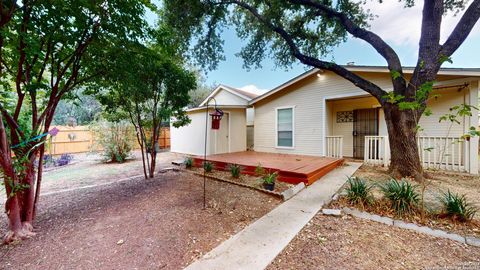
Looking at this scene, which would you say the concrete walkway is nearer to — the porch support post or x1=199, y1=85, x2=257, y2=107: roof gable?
the porch support post

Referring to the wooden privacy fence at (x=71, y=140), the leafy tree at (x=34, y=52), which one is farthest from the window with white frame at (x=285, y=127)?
the wooden privacy fence at (x=71, y=140)

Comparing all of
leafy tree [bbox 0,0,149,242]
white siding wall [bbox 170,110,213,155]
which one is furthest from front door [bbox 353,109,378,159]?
leafy tree [bbox 0,0,149,242]

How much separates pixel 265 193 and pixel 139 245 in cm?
261

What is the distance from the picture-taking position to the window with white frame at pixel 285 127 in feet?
28.5

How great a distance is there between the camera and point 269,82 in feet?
65.8

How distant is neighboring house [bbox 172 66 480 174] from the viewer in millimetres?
5629

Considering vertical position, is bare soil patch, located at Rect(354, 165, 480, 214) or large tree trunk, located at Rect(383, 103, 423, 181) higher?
large tree trunk, located at Rect(383, 103, 423, 181)

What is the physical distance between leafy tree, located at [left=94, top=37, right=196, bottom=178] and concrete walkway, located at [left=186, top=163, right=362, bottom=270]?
3.59 meters

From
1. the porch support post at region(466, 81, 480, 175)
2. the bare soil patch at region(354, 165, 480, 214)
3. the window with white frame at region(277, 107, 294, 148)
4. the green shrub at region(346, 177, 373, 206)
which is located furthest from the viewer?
the window with white frame at region(277, 107, 294, 148)

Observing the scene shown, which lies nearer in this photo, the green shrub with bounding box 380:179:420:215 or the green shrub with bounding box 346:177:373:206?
the green shrub with bounding box 380:179:420:215

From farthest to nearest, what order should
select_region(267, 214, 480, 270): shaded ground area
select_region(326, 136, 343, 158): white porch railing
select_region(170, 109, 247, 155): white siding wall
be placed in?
1. select_region(170, 109, 247, 155): white siding wall
2. select_region(326, 136, 343, 158): white porch railing
3. select_region(267, 214, 480, 270): shaded ground area

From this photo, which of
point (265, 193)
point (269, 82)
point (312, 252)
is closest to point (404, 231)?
point (312, 252)

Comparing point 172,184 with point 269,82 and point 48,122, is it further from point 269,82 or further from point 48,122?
point 269,82

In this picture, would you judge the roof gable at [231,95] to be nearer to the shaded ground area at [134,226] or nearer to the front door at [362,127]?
the front door at [362,127]
